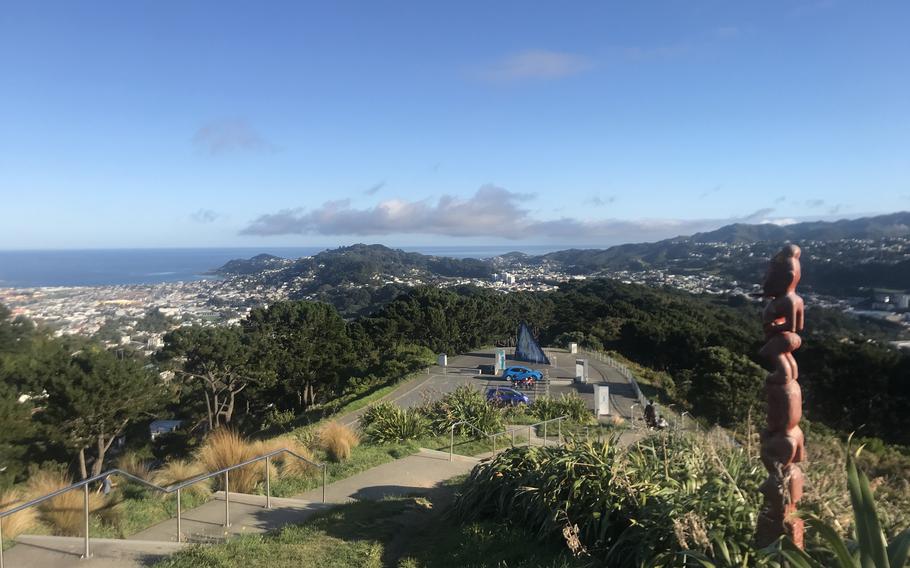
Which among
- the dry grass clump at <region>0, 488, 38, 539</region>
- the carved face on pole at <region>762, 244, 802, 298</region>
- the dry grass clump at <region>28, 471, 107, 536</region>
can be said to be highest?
the carved face on pole at <region>762, 244, 802, 298</region>

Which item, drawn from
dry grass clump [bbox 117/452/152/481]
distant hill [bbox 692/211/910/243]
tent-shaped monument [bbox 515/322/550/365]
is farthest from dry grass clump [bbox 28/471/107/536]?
distant hill [bbox 692/211/910/243]

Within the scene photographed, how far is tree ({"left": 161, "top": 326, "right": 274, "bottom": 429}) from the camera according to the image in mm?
22812

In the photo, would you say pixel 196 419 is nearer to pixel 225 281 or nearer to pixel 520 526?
pixel 520 526

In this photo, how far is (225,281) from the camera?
114 meters

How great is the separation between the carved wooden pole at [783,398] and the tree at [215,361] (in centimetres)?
2321

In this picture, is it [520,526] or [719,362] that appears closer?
[520,526]

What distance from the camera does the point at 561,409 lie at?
→ 555 inches

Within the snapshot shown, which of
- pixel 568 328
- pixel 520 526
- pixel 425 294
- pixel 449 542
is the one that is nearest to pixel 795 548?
pixel 520 526

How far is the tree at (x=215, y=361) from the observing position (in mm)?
22812

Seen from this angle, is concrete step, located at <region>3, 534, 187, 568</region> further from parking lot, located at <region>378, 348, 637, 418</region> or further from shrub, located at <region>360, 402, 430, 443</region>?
parking lot, located at <region>378, 348, 637, 418</region>

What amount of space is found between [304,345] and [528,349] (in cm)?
1157

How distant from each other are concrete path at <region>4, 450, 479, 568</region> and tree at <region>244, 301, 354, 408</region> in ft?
60.1

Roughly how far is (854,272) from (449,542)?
90.6ft

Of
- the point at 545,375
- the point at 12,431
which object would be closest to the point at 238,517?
the point at 12,431
